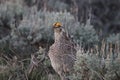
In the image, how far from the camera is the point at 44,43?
24.4ft

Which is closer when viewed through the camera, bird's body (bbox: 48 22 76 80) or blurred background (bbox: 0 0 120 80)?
blurred background (bbox: 0 0 120 80)

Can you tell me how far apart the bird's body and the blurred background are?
17 centimetres

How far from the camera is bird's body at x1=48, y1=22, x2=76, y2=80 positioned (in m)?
5.50

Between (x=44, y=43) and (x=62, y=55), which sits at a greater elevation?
(x=62, y=55)

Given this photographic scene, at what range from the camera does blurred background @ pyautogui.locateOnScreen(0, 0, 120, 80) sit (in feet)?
17.1

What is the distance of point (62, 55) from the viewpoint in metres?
5.55

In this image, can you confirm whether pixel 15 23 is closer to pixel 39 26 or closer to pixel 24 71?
pixel 39 26

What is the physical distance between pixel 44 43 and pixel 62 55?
1915 mm

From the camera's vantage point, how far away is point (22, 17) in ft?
27.8

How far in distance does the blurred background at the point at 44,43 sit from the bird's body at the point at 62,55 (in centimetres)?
17

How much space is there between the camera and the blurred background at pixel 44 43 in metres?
5.21

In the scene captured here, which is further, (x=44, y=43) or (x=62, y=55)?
(x=44, y=43)

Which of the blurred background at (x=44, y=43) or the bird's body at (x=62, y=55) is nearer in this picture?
the blurred background at (x=44, y=43)

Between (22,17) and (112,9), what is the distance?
147 inches
